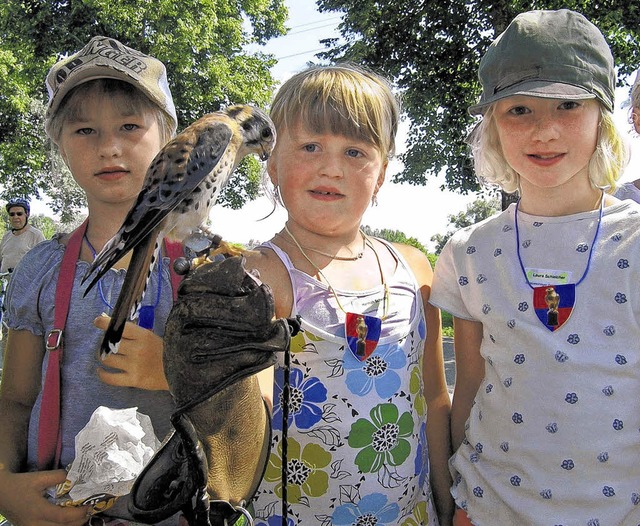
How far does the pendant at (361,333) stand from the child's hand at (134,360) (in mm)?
534

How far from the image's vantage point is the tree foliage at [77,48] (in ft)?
46.5

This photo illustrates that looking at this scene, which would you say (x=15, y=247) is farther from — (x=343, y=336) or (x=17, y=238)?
(x=343, y=336)

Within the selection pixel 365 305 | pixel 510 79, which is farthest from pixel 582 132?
pixel 365 305

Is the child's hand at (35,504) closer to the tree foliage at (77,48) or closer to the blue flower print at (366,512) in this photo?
the blue flower print at (366,512)

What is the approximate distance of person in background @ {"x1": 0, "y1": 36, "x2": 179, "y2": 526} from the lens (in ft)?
5.36

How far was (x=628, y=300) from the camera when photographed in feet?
5.13

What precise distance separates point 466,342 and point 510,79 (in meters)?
0.83

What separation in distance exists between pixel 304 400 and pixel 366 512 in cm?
36

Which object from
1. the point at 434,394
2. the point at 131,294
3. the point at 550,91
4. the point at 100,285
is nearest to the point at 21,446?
the point at 100,285

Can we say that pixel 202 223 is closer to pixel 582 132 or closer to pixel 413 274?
pixel 413 274

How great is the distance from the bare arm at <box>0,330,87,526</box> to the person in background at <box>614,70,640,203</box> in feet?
8.35

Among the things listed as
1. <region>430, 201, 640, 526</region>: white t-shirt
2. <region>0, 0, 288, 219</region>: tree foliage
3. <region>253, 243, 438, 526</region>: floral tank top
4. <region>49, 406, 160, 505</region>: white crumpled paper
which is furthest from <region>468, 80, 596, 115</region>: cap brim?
<region>0, 0, 288, 219</region>: tree foliage

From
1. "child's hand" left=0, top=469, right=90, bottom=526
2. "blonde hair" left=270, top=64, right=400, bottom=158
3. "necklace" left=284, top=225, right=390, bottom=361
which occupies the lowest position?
"child's hand" left=0, top=469, right=90, bottom=526

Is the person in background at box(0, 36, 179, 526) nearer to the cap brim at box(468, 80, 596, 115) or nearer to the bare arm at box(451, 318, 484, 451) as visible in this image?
the bare arm at box(451, 318, 484, 451)
